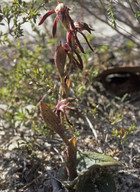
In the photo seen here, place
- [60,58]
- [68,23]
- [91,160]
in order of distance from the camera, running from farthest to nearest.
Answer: [91,160] < [60,58] < [68,23]

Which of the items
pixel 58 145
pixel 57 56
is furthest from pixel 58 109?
pixel 58 145

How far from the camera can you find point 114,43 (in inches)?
131

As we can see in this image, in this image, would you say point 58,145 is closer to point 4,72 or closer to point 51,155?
point 51,155

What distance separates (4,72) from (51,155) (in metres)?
0.99

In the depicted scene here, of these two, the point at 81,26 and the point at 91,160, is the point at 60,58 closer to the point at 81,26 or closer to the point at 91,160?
the point at 81,26

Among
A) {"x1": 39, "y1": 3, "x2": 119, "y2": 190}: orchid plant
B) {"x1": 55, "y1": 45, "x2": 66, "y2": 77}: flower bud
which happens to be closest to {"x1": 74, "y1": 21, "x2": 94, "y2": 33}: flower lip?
{"x1": 39, "y1": 3, "x2": 119, "y2": 190}: orchid plant

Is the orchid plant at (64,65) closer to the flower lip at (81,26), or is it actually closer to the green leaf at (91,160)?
the flower lip at (81,26)

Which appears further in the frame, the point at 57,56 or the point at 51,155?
the point at 51,155

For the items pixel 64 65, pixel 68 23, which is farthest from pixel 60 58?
pixel 68 23

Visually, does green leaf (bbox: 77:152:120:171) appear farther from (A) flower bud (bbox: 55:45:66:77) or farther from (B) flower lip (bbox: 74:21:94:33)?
(B) flower lip (bbox: 74:21:94:33)

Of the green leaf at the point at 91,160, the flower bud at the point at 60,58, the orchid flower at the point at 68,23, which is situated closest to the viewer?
the orchid flower at the point at 68,23

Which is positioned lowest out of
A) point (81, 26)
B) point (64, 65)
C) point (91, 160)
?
point (91, 160)

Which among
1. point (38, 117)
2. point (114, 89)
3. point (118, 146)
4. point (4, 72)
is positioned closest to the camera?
point (118, 146)

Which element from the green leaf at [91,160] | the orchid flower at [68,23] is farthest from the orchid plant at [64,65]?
the green leaf at [91,160]
